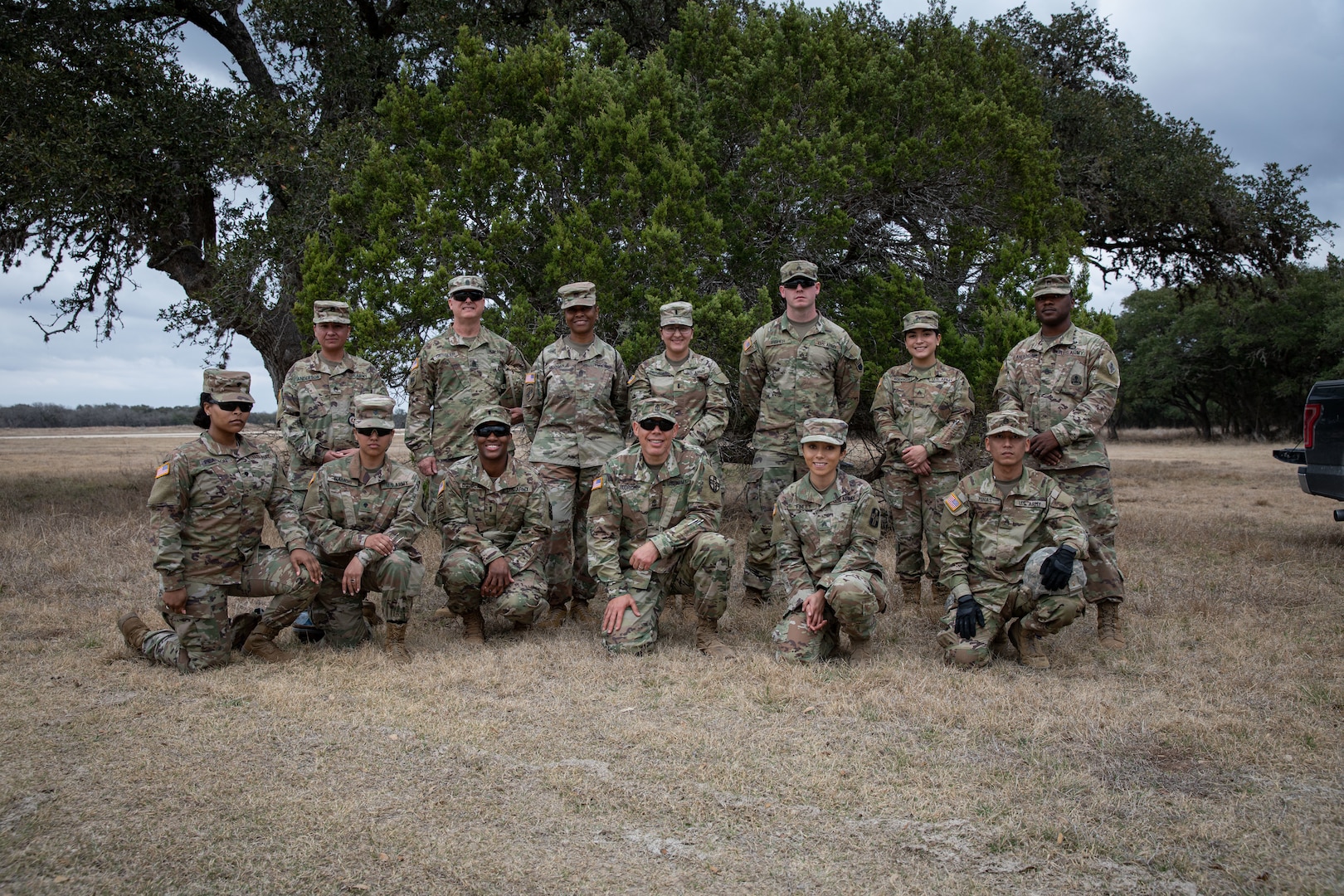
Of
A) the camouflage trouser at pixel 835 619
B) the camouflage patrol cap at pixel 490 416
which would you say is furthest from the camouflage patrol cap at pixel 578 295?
the camouflage trouser at pixel 835 619

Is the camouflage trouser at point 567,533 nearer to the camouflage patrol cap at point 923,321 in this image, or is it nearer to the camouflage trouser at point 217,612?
the camouflage trouser at point 217,612

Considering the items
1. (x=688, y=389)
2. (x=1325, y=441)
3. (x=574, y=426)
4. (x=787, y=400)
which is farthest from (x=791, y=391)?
(x=1325, y=441)

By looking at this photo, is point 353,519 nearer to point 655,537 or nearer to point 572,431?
point 572,431

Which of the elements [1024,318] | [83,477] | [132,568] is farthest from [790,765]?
[83,477]

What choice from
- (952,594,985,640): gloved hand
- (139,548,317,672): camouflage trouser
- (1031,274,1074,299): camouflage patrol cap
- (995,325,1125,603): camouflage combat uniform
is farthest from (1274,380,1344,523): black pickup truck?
(139,548,317,672): camouflage trouser

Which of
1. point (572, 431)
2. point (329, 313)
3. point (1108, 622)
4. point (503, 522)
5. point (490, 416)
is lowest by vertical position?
point (1108, 622)

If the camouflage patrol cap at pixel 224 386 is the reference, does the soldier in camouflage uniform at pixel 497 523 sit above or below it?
below

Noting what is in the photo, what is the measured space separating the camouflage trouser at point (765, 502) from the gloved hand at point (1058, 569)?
6.56ft

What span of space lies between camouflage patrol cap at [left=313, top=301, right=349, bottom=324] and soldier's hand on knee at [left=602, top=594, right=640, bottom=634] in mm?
2732

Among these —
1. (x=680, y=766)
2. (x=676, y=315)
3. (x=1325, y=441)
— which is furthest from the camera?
(x=1325, y=441)

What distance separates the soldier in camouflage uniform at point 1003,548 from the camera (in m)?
4.85

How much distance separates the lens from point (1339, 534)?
936 centimetres

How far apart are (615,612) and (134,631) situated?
2.70 meters

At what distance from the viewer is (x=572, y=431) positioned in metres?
6.26
